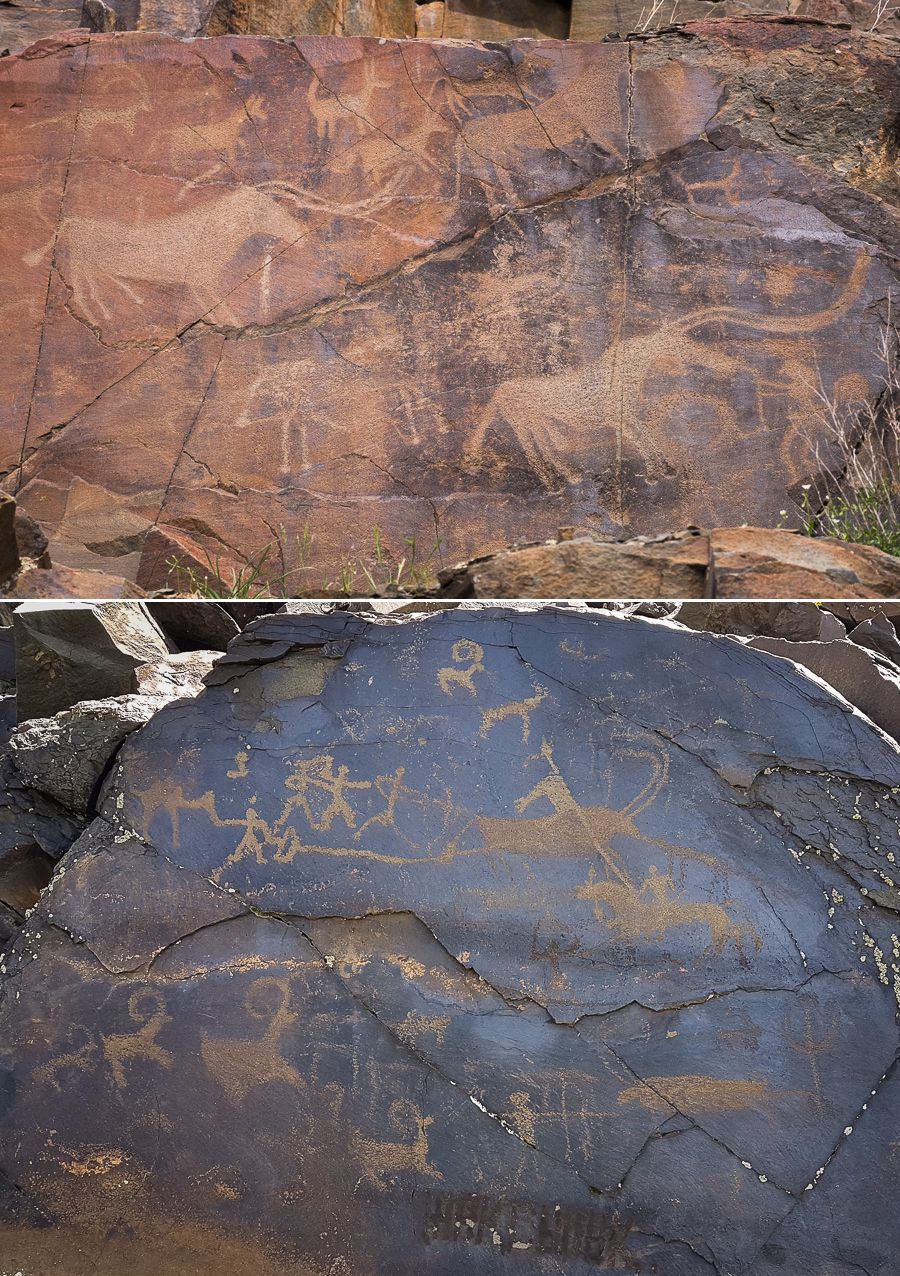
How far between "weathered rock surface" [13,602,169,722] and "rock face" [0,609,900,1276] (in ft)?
0.72

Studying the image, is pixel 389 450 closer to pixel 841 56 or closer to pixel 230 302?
pixel 230 302

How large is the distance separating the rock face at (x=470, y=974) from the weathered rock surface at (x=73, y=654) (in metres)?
0.22

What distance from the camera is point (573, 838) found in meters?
2.30

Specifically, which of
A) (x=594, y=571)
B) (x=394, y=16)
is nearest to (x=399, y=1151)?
(x=594, y=571)

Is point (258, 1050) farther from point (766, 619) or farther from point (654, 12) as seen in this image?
point (654, 12)

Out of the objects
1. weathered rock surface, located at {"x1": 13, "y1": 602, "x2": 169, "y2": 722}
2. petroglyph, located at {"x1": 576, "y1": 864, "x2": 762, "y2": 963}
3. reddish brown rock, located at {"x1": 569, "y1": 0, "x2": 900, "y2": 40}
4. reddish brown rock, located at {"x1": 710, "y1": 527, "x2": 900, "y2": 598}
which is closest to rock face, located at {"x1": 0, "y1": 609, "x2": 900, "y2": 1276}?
petroglyph, located at {"x1": 576, "y1": 864, "x2": 762, "y2": 963}

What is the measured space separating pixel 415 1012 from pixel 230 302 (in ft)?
10.0

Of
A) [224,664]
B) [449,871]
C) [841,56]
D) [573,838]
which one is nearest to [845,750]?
[573,838]

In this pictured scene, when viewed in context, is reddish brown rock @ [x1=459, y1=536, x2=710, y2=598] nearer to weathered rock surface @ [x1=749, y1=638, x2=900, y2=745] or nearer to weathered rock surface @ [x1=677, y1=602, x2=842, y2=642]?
weathered rock surface @ [x1=677, y1=602, x2=842, y2=642]

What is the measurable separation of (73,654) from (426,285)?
7.82ft

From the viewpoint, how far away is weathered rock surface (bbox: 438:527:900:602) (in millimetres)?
3031

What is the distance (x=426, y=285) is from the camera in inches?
174

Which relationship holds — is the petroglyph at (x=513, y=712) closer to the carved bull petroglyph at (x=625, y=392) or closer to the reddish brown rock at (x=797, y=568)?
the reddish brown rock at (x=797, y=568)

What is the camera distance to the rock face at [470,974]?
2.16m
